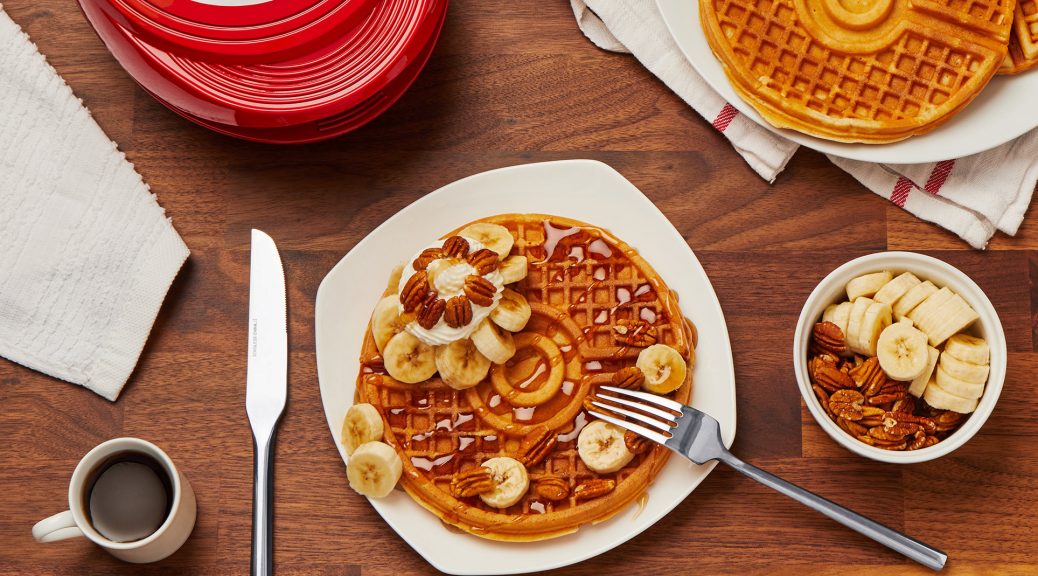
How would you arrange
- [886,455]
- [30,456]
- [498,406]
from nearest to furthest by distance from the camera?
1. [886,455]
2. [498,406]
3. [30,456]

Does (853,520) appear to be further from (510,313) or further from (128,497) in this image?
(128,497)

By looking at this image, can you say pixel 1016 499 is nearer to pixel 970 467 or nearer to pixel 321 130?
pixel 970 467

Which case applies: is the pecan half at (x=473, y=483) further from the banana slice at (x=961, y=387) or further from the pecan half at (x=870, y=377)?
the banana slice at (x=961, y=387)

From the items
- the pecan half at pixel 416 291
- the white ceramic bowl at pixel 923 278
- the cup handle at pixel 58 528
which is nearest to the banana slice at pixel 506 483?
the pecan half at pixel 416 291

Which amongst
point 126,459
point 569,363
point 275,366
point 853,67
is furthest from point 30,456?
point 853,67

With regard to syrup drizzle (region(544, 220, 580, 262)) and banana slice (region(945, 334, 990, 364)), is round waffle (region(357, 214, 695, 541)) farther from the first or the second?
banana slice (region(945, 334, 990, 364))
